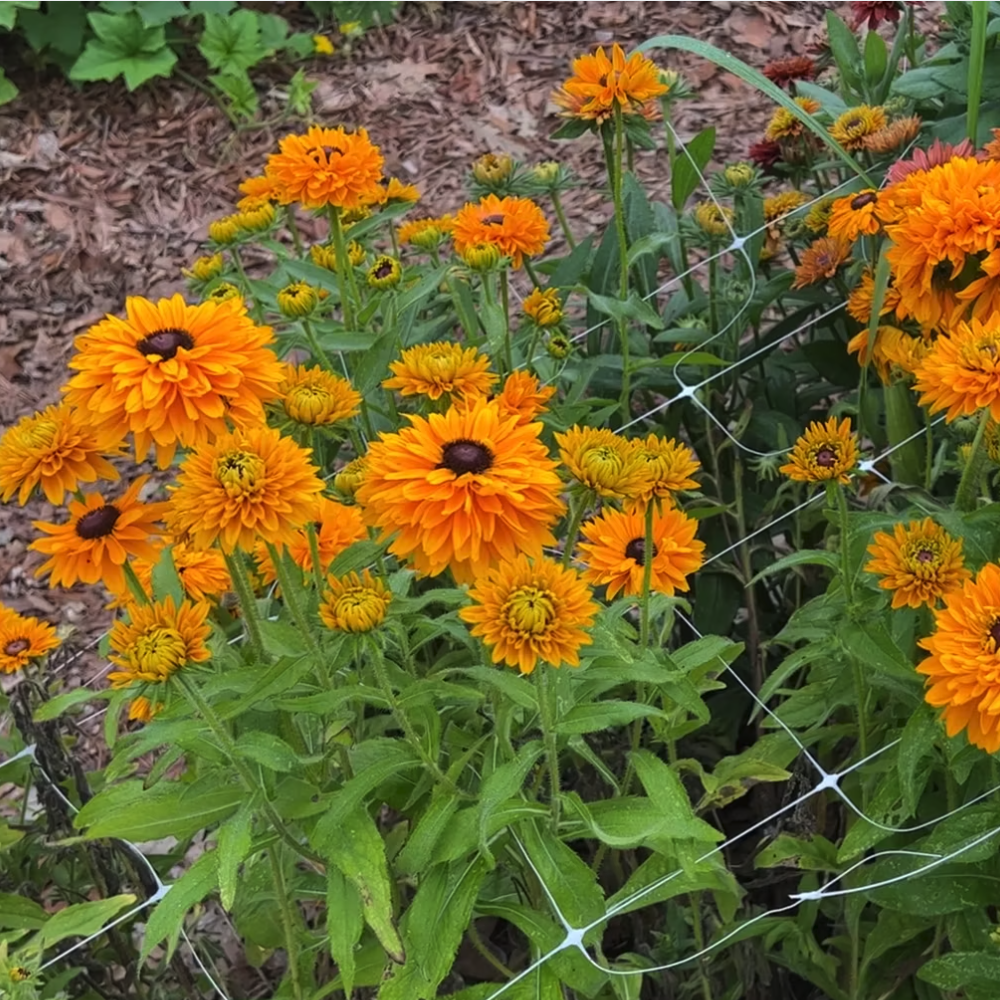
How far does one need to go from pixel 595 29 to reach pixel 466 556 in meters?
3.11

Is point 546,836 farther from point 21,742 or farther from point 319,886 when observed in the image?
point 21,742

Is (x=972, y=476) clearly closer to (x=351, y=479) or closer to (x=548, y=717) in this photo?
(x=548, y=717)

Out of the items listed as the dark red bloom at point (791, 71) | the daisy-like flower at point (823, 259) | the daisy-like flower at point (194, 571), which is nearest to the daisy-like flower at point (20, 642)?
the daisy-like flower at point (194, 571)

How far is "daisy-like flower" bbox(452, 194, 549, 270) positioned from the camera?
1.49 meters

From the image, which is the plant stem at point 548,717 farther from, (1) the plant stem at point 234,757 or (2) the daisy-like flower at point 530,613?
(1) the plant stem at point 234,757

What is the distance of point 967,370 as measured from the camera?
0.92 m

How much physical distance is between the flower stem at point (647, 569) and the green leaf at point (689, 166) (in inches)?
36.6

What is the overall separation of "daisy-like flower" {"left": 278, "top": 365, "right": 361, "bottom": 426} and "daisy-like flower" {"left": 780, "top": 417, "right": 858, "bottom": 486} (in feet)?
1.42

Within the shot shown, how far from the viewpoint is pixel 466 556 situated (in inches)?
32.2

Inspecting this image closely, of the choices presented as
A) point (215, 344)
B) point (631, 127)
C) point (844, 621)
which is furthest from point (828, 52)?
point (215, 344)

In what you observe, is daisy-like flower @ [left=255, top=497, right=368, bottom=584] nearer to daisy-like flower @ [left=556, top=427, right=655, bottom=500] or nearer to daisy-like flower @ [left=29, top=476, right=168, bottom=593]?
daisy-like flower @ [left=29, top=476, right=168, bottom=593]

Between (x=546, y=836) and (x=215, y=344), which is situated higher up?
(x=215, y=344)

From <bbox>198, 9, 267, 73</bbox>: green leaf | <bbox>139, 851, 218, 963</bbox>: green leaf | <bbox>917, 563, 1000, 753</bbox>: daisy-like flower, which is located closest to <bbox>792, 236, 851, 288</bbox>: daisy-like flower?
<bbox>917, 563, 1000, 753</bbox>: daisy-like flower

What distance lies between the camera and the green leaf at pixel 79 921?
1165 millimetres
